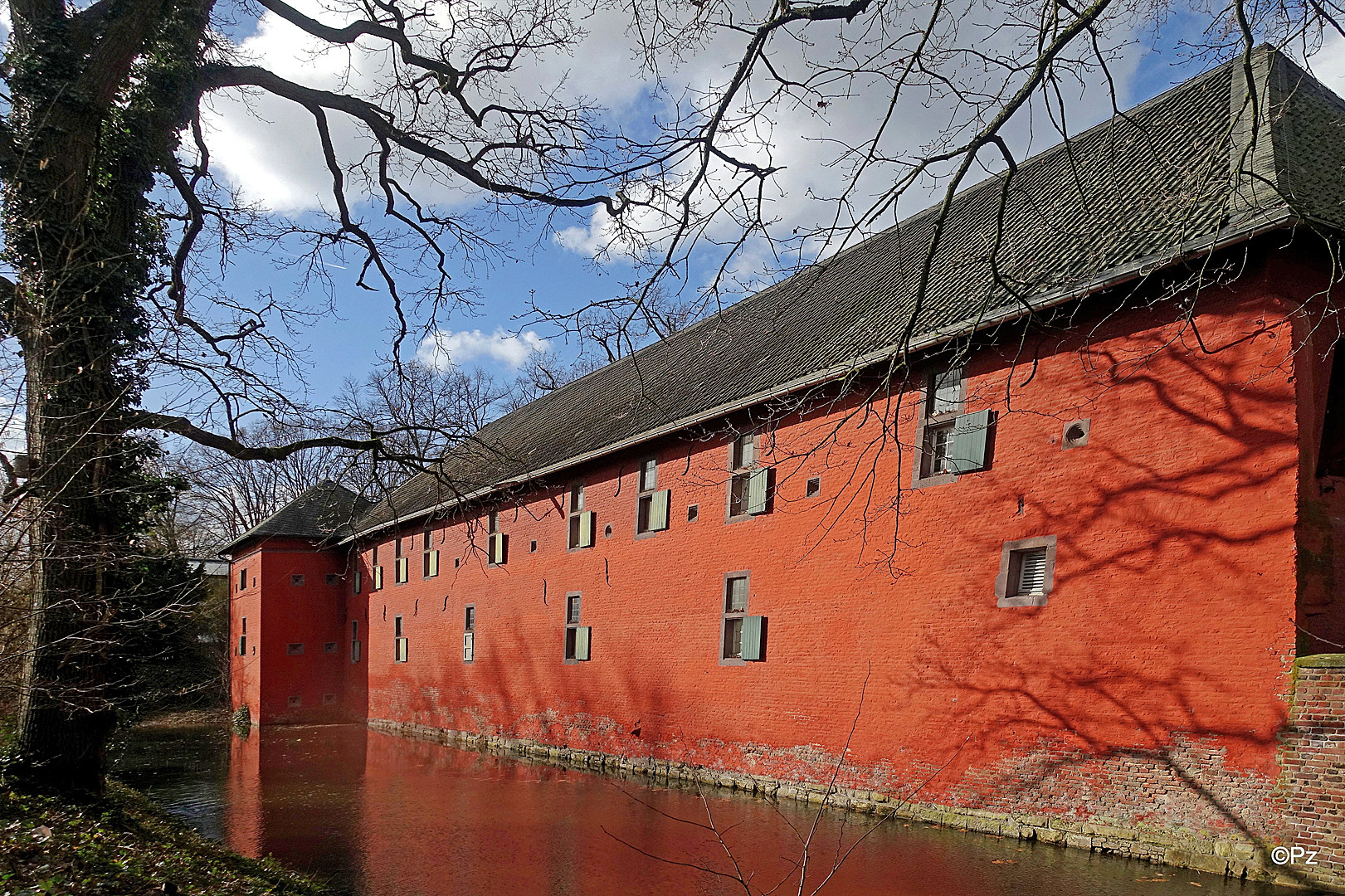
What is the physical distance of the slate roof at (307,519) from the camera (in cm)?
2738

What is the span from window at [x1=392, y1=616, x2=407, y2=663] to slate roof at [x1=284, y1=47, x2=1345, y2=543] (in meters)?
8.17

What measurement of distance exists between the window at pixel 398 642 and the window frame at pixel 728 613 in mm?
13660

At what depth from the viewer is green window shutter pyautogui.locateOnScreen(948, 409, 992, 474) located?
970cm

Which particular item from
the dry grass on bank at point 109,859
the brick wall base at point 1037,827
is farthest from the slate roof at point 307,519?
the dry grass on bank at point 109,859

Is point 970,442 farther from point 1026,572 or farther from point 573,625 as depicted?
point 573,625

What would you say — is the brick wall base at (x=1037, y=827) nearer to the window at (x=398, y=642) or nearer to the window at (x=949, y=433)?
the window at (x=949, y=433)

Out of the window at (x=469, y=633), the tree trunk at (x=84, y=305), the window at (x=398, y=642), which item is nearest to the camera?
the tree trunk at (x=84, y=305)

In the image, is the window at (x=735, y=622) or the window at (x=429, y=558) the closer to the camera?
the window at (x=735, y=622)

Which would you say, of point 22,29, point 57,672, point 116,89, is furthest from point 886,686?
point 22,29

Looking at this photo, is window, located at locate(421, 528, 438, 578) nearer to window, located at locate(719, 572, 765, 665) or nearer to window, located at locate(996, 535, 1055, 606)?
window, located at locate(719, 572, 765, 665)

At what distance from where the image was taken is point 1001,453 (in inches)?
379

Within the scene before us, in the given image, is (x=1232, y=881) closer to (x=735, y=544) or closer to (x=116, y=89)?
(x=735, y=544)

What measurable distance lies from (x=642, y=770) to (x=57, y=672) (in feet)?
29.9
